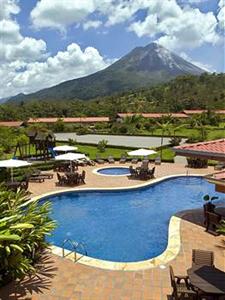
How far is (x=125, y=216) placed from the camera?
14.9 metres

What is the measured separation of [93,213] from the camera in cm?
1555

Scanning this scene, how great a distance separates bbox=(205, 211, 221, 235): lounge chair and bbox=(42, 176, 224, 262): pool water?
157 cm

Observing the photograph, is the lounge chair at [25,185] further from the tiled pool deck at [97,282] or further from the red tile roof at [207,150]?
the tiled pool deck at [97,282]

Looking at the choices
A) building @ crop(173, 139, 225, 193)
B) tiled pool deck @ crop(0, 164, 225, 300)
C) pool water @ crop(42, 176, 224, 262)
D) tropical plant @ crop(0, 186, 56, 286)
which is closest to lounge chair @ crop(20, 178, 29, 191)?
pool water @ crop(42, 176, 224, 262)

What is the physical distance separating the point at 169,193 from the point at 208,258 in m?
10.8

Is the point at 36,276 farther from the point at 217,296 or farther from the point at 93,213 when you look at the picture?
the point at 93,213

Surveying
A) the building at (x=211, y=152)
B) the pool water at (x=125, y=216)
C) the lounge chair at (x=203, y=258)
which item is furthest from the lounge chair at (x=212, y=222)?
the lounge chair at (x=203, y=258)

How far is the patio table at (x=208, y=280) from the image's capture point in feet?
21.2

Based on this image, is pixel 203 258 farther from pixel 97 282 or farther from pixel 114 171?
pixel 114 171

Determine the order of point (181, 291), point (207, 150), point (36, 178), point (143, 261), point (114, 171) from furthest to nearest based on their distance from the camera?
point (114, 171), point (36, 178), point (207, 150), point (143, 261), point (181, 291)

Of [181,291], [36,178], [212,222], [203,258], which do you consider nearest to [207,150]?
[212,222]

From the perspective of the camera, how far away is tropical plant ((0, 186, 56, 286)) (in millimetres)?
7174

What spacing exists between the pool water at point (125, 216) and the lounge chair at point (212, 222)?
157cm

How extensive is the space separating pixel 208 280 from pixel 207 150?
23.9ft
